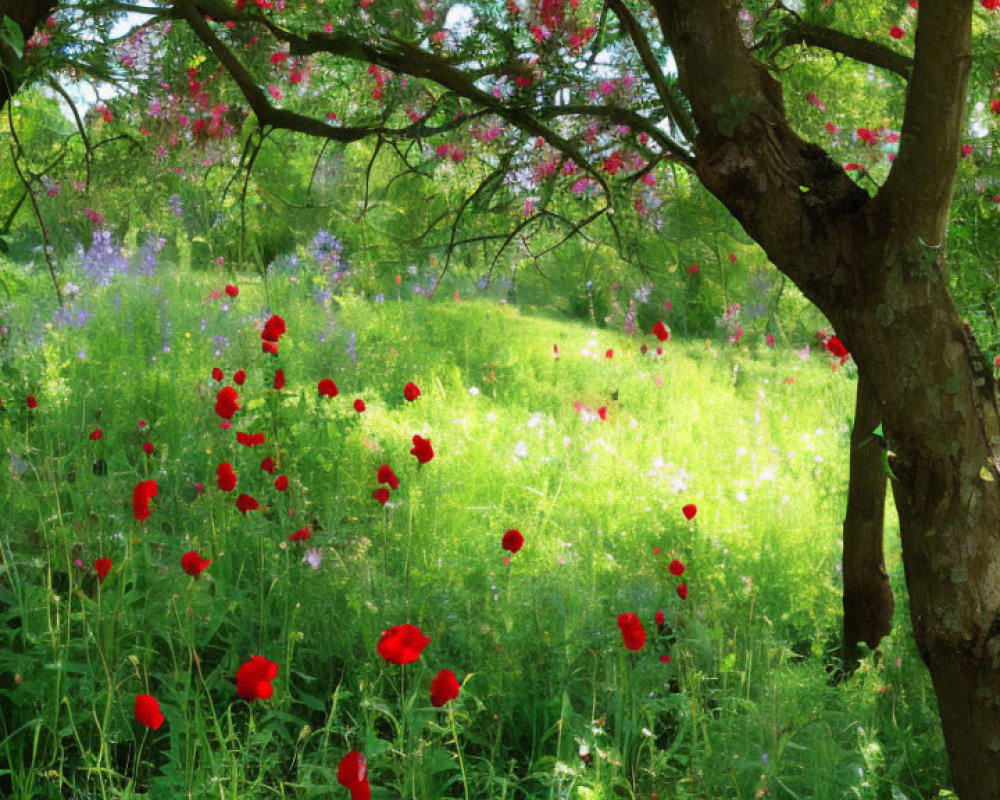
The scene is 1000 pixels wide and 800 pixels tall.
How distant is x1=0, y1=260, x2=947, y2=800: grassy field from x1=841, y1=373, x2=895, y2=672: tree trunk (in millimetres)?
110

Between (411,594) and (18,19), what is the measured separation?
83.8 inches

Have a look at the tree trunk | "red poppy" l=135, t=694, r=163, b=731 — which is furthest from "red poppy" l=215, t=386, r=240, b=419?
the tree trunk

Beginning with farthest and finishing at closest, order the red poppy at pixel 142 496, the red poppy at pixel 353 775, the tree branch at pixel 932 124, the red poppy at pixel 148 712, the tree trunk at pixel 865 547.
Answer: the tree trunk at pixel 865 547
the tree branch at pixel 932 124
the red poppy at pixel 142 496
the red poppy at pixel 148 712
the red poppy at pixel 353 775

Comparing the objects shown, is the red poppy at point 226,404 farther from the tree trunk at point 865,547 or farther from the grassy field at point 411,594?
the tree trunk at point 865,547

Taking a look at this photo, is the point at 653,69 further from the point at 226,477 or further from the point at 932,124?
the point at 226,477

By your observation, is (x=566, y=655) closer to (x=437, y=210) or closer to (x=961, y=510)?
(x=961, y=510)

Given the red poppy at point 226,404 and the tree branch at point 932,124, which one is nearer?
the tree branch at point 932,124

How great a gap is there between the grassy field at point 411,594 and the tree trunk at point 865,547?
0.11 metres

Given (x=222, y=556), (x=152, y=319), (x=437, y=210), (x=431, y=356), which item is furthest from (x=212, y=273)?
(x=222, y=556)

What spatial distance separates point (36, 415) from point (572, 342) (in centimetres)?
546

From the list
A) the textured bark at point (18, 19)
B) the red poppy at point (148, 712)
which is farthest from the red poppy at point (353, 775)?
the textured bark at point (18, 19)

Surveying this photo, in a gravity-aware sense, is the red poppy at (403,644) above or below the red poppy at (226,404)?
below

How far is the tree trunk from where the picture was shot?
3.02 m

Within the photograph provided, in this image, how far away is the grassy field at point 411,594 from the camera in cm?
222
